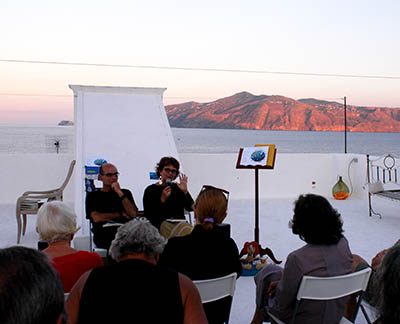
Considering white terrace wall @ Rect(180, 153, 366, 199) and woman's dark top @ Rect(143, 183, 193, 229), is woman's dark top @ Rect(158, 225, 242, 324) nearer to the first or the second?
woman's dark top @ Rect(143, 183, 193, 229)

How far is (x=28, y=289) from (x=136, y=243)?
1.01m

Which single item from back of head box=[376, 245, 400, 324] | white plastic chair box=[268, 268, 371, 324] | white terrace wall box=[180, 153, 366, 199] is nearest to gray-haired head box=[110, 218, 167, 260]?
white plastic chair box=[268, 268, 371, 324]

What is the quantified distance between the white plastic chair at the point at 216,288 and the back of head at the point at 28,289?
122 centimetres

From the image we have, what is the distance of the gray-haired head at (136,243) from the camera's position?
71.5 inches

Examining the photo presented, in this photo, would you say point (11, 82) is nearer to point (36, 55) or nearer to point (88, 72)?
point (36, 55)

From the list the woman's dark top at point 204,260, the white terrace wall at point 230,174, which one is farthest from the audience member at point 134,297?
the white terrace wall at point 230,174

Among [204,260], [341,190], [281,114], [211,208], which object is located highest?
[281,114]

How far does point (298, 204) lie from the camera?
98.3 inches

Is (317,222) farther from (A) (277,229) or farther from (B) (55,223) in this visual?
(A) (277,229)

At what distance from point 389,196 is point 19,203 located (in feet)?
16.2

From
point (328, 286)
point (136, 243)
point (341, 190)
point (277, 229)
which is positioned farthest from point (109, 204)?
point (341, 190)

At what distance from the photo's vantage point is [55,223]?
2234 mm

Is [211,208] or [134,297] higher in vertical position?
[211,208]

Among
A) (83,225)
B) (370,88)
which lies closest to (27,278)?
(83,225)
